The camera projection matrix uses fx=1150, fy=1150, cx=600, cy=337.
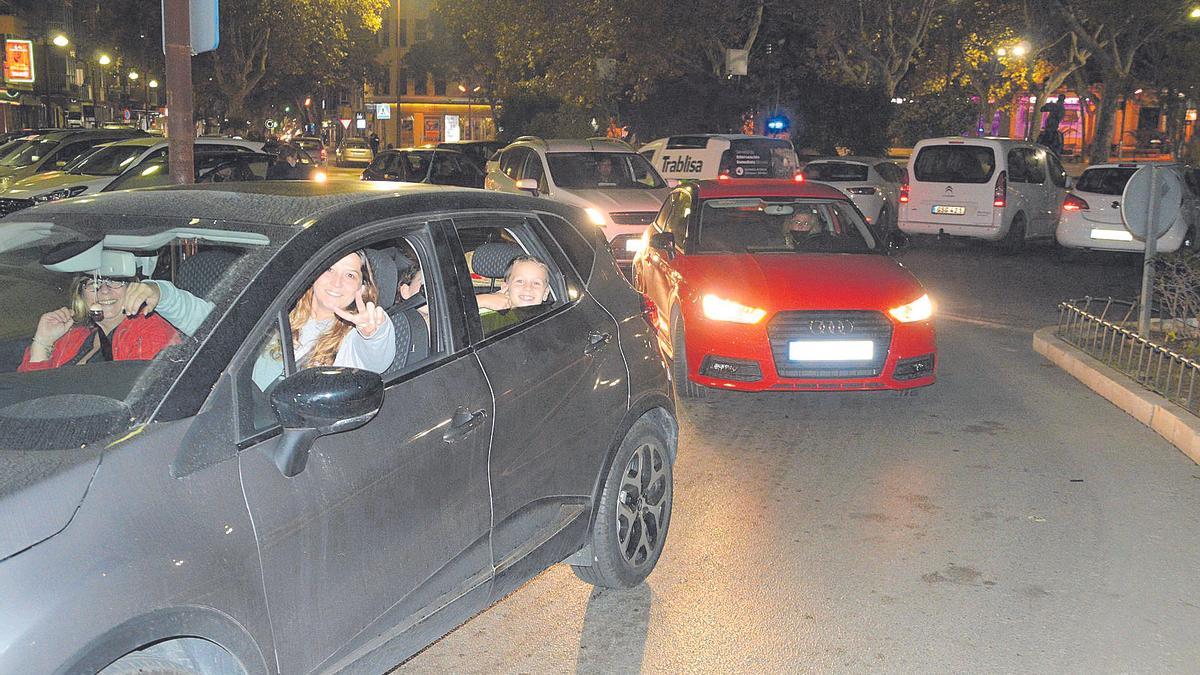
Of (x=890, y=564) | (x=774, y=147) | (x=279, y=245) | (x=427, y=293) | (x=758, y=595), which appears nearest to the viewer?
(x=279, y=245)

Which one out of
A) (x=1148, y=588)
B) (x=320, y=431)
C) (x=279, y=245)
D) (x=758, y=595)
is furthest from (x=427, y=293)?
(x=1148, y=588)

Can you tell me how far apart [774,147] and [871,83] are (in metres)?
19.8

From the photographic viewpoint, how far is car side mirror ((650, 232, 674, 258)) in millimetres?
8906

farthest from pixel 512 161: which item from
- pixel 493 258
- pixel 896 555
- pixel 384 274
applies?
pixel 384 274

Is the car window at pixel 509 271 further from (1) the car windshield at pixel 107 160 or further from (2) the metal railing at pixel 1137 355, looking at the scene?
(1) the car windshield at pixel 107 160

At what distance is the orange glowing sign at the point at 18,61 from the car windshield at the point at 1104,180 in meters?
41.2

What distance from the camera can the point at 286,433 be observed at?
2.81 m

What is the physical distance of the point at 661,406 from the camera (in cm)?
491

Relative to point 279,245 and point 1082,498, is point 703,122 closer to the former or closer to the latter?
point 1082,498

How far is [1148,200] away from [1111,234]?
29.7ft

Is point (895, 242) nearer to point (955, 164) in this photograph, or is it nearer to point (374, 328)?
point (374, 328)

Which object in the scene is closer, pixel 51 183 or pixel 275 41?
pixel 51 183

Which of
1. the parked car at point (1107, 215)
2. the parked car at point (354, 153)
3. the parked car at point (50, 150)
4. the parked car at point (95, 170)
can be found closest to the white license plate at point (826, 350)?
the parked car at point (95, 170)

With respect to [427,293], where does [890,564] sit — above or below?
below
